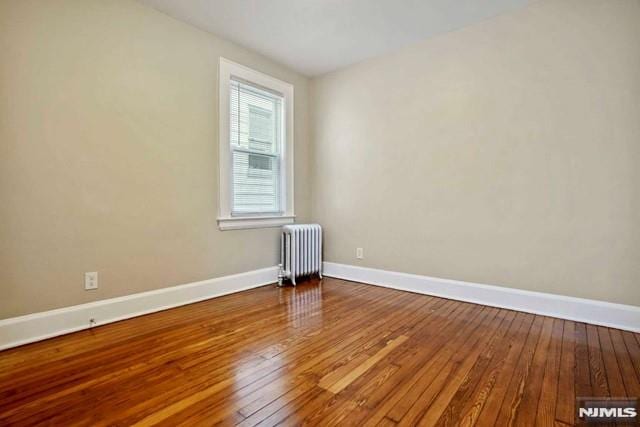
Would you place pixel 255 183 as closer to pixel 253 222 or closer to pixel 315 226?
pixel 253 222

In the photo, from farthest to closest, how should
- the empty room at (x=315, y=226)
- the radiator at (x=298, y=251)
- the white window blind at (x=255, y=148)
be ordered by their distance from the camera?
the radiator at (x=298, y=251), the white window blind at (x=255, y=148), the empty room at (x=315, y=226)

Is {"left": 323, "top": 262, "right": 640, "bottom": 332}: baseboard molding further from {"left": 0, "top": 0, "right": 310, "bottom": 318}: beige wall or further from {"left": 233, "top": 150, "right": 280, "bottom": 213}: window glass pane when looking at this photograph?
{"left": 0, "top": 0, "right": 310, "bottom": 318}: beige wall

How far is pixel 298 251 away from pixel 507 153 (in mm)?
2356

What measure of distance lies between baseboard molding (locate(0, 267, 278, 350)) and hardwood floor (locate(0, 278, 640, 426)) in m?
0.08

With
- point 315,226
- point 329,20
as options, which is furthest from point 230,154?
point 329,20

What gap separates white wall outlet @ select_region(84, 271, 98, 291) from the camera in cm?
232

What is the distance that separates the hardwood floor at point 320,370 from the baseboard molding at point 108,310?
76 millimetres

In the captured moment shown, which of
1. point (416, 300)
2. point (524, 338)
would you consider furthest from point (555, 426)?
point (416, 300)

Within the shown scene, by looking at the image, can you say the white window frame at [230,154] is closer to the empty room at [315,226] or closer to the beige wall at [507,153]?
the empty room at [315,226]

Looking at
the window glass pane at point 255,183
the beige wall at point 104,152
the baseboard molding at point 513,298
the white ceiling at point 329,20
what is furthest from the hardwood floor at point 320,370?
the white ceiling at point 329,20

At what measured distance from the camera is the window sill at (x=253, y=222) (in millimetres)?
3204

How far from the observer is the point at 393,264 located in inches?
137

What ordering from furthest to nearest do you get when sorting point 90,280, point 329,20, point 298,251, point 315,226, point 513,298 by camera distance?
1. point 315,226
2. point 298,251
3. point 329,20
4. point 513,298
5. point 90,280

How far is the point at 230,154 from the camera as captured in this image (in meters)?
3.23
